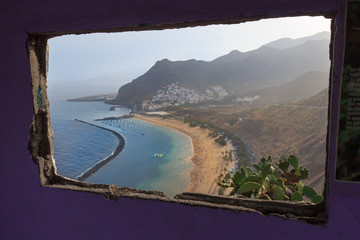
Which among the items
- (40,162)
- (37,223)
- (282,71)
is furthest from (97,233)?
(282,71)

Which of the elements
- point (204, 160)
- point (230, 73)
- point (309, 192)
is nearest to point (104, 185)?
point (309, 192)

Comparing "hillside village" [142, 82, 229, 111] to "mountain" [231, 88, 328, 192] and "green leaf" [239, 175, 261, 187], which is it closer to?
"mountain" [231, 88, 328, 192]

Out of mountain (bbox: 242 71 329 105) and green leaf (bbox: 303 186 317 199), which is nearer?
green leaf (bbox: 303 186 317 199)

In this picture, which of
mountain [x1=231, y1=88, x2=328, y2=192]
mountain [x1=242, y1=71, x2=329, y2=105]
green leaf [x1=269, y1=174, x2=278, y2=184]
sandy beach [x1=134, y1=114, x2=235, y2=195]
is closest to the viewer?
green leaf [x1=269, y1=174, x2=278, y2=184]

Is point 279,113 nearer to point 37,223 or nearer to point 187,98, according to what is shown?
point 187,98

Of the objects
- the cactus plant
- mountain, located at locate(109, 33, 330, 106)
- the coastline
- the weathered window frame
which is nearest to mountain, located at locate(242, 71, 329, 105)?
mountain, located at locate(109, 33, 330, 106)

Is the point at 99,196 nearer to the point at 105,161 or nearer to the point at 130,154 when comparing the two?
the point at 105,161

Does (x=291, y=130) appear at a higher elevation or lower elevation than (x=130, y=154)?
higher
